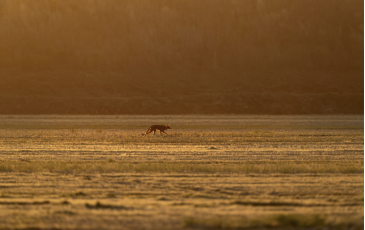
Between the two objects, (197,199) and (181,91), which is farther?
(181,91)

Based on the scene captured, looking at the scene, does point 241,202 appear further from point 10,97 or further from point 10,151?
point 10,97

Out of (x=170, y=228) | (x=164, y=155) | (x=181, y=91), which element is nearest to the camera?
(x=170, y=228)

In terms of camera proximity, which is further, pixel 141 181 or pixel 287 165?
pixel 287 165

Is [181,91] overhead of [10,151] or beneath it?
overhead

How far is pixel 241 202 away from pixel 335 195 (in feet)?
5.88

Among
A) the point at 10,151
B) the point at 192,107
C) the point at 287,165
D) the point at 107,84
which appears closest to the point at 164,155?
the point at 287,165

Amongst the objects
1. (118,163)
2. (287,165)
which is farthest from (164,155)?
(287,165)

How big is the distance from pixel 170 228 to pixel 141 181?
429 cm

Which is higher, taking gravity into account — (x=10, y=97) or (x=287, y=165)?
(x=10, y=97)

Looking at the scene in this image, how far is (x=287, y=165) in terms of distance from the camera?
14570 mm

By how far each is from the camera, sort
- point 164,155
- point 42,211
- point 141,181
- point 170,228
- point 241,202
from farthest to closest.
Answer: point 164,155 < point 141,181 < point 241,202 < point 42,211 < point 170,228

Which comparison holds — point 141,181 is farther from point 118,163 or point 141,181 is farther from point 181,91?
point 181,91

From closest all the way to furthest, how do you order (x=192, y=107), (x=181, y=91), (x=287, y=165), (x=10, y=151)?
(x=287, y=165) → (x=10, y=151) → (x=192, y=107) → (x=181, y=91)

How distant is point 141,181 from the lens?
1185 cm
